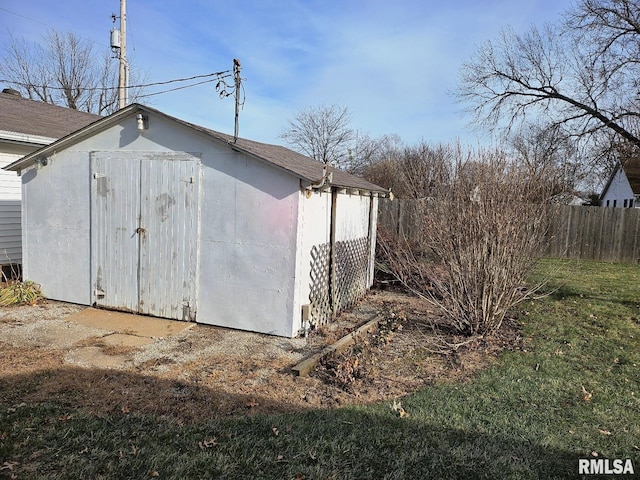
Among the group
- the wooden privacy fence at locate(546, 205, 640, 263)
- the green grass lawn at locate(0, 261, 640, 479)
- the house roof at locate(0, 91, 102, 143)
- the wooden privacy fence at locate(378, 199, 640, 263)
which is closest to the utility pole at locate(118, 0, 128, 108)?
the house roof at locate(0, 91, 102, 143)

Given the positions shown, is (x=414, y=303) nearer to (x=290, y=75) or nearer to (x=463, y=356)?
(x=463, y=356)

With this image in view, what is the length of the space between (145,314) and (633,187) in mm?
22287

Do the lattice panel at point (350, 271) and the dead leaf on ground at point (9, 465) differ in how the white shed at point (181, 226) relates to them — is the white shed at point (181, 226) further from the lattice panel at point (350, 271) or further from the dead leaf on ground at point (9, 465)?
the dead leaf on ground at point (9, 465)

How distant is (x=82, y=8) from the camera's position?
473 inches

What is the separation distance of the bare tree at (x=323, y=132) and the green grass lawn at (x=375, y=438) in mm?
24257

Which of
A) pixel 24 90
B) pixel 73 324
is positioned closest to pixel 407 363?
pixel 73 324

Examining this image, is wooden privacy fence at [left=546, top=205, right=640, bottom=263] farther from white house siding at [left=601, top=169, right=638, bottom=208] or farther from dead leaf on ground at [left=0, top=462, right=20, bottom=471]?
dead leaf on ground at [left=0, top=462, right=20, bottom=471]

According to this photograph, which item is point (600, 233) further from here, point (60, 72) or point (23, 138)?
point (60, 72)

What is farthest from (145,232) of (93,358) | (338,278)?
(338,278)

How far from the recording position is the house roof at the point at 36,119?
8.38 m

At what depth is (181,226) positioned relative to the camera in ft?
19.4

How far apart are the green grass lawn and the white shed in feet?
7.72

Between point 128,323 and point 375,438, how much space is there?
165 inches

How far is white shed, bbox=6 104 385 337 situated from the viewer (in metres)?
5.50
